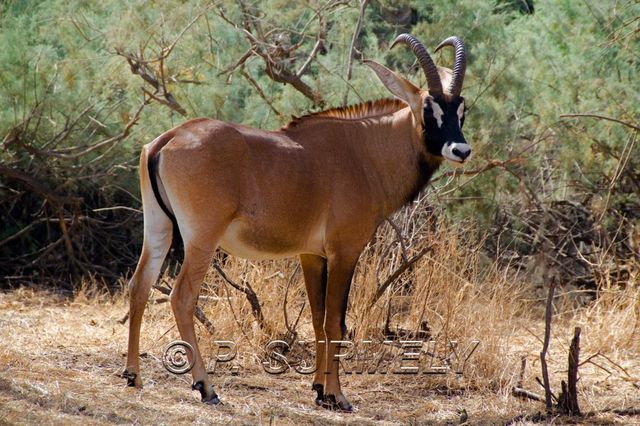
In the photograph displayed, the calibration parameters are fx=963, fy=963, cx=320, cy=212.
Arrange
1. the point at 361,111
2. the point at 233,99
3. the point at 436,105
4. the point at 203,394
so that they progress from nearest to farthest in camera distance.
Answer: the point at 203,394, the point at 436,105, the point at 361,111, the point at 233,99

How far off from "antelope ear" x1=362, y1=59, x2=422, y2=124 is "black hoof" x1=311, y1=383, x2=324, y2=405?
83.0 inches

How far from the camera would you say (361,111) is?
7500 mm

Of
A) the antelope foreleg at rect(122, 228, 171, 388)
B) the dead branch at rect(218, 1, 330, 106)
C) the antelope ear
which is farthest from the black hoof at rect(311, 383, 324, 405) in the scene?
the dead branch at rect(218, 1, 330, 106)

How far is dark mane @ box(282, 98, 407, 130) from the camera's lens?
24.0 ft

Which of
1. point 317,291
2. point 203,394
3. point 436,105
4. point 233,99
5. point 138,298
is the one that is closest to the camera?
point 203,394

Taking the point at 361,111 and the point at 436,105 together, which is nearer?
the point at 436,105

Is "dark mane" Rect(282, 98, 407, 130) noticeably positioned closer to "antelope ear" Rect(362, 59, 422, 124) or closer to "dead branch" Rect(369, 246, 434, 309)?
"antelope ear" Rect(362, 59, 422, 124)

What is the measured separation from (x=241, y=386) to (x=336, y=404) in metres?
0.77

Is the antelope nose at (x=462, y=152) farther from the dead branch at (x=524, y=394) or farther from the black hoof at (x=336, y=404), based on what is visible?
the black hoof at (x=336, y=404)

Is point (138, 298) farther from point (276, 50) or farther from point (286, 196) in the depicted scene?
point (276, 50)

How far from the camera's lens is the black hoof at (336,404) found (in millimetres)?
6719

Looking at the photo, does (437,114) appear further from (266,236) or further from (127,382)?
(127,382)

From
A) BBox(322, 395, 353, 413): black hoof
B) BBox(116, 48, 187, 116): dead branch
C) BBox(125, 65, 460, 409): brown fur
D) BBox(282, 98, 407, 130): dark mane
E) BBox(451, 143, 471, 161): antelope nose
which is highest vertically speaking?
BBox(116, 48, 187, 116): dead branch

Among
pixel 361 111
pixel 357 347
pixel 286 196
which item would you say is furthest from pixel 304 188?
pixel 357 347
